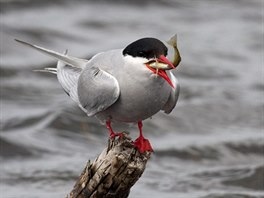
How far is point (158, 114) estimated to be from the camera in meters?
12.6

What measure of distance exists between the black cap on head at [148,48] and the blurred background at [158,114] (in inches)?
167

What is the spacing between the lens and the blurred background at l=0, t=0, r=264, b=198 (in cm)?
1060

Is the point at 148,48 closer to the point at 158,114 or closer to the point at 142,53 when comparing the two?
the point at 142,53

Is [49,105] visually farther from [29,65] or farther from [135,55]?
[135,55]

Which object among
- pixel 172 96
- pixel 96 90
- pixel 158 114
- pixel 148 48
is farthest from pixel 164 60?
pixel 158 114

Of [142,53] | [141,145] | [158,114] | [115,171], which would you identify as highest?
[158,114]

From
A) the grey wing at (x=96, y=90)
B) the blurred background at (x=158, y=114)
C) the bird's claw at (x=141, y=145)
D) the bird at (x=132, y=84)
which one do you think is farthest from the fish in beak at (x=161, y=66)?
the blurred background at (x=158, y=114)

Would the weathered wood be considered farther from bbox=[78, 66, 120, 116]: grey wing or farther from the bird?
bbox=[78, 66, 120, 116]: grey wing

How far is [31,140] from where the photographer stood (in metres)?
11.4

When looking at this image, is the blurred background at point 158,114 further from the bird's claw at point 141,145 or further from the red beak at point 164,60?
the red beak at point 164,60

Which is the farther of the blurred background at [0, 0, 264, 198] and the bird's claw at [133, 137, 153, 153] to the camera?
the blurred background at [0, 0, 264, 198]

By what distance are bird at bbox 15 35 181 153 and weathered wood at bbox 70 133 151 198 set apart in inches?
3.1

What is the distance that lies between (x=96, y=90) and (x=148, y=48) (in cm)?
71

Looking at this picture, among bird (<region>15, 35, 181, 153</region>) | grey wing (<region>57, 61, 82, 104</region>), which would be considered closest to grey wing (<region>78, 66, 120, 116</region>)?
bird (<region>15, 35, 181, 153</region>)
